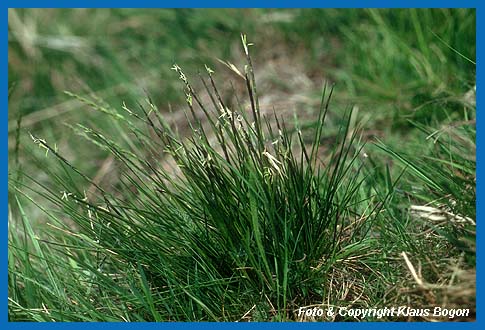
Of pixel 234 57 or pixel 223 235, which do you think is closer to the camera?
pixel 223 235

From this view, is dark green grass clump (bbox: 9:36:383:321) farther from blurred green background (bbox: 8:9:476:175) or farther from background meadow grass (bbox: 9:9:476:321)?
Result: blurred green background (bbox: 8:9:476:175)

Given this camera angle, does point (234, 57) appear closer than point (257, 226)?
No

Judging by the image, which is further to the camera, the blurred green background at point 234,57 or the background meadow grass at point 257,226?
the blurred green background at point 234,57

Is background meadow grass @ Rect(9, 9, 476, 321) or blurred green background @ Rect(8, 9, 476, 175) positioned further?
blurred green background @ Rect(8, 9, 476, 175)

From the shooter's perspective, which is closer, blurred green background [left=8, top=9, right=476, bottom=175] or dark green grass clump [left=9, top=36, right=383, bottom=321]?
dark green grass clump [left=9, top=36, right=383, bottom=321]

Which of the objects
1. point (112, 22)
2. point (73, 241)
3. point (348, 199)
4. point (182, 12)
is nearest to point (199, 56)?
point (182, 12)

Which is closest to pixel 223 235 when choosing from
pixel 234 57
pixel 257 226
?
pixel 257 226

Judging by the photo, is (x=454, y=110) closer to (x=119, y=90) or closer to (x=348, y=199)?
(x=348, y=199)

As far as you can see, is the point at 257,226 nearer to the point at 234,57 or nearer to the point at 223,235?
the point at 223,235

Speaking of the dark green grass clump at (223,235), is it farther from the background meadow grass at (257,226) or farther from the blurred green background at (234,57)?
the blurred green background at (234,57)

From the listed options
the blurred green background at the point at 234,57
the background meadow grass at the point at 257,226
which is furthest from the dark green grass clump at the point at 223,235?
the blurred green background at the point at 234,57

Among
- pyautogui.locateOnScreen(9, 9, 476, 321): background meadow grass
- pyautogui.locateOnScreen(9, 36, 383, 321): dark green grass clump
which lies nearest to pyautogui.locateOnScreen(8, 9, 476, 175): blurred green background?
pyautogui.locateOnScreen(9, 9, 476, 321): background meadow grass
